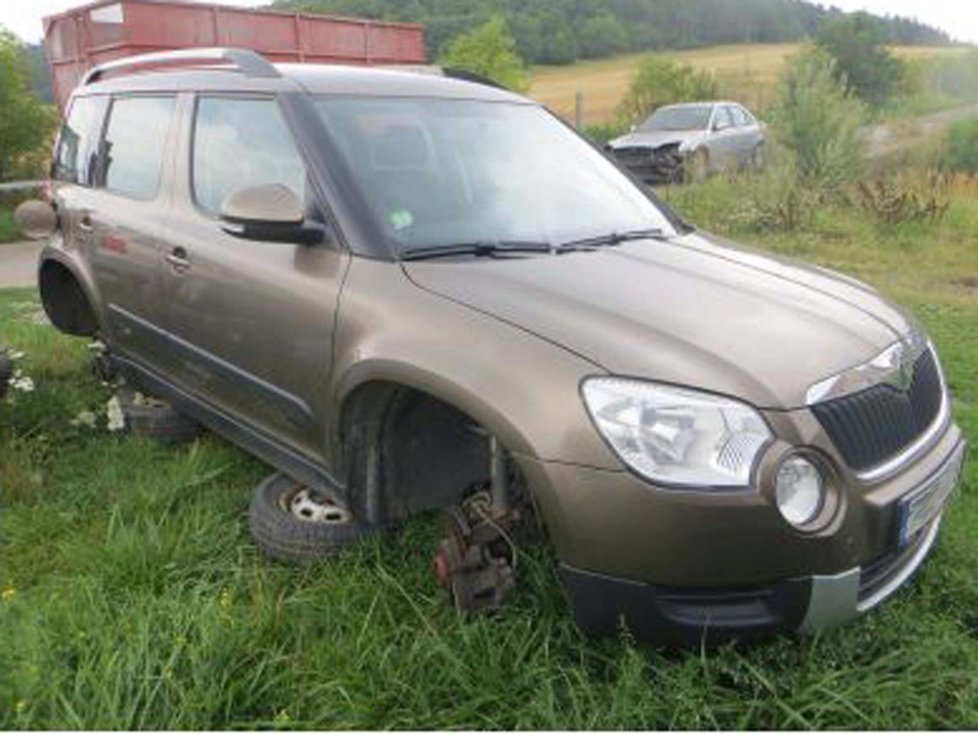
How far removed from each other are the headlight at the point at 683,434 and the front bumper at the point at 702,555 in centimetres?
5

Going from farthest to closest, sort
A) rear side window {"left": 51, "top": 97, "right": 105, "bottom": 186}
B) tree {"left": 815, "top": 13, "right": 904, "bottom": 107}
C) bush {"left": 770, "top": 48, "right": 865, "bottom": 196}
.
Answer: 1. tree {"left": 815, "top": 13, "right": 904, "bottom": 107}
2. bush {"left": 770, "top": 48, "right": 865, "bottom": 196}
3. rear side window {"left": 51, "top": 97, "right": 105, "bottom": 186}

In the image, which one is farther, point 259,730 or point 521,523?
→ point 521,523

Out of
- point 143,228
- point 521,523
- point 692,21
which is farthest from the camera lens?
point 692,21

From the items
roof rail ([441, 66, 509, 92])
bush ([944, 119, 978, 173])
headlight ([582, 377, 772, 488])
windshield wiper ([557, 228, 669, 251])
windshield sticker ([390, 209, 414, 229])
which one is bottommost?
bush ([944, 119, 978, 173])

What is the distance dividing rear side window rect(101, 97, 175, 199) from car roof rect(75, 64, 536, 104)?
9cm

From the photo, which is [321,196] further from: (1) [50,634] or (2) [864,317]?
(2) [864,317]

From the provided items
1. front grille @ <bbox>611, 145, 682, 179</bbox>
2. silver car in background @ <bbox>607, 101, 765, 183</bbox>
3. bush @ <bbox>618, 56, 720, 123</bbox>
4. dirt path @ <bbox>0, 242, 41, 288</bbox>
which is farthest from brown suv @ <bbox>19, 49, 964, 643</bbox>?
bush @ <bbox>618, 56, 720, 123</bbox>

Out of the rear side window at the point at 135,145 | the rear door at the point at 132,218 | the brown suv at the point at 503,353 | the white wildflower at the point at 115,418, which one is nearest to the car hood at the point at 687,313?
the brown suv at the point at 503,353

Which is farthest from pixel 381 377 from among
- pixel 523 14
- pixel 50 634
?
pixel 523 14

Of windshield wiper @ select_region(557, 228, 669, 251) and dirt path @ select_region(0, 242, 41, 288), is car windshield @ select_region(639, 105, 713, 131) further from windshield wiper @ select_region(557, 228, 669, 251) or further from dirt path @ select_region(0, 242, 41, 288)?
windshield wiper @ select_region(557, 228, 669, 251)

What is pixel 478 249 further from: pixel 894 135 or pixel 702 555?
pixel 894 135

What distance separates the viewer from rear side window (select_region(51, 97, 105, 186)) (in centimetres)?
465

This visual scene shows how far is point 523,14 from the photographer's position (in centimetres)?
4550

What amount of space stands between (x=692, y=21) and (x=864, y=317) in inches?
2181
